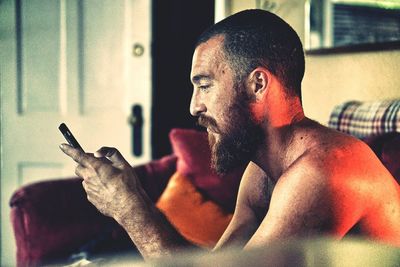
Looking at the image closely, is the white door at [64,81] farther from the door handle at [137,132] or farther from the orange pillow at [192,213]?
the orange pillow at [192,213]

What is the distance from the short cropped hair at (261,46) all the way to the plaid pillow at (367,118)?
0.50 m

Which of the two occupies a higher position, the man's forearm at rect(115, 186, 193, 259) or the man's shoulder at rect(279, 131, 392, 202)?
the man's shoulder at rect(279, 131, 392, 202)

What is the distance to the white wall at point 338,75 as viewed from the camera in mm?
1606

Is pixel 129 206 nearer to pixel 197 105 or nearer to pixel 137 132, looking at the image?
pixel 197 105

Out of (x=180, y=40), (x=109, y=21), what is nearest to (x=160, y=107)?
(x=180, y=40)

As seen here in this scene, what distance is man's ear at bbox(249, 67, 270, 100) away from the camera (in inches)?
36.4

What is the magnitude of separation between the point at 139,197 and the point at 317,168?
0.31 metres

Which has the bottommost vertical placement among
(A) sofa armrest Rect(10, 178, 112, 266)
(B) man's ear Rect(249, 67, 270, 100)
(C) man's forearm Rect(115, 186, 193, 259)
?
(A) sofa armrest Rect(10, 178, 112, 266)

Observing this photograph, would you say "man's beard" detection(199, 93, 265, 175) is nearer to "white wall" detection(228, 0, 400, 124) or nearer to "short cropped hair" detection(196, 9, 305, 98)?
"short cropped hair" detection(196, 9, 305, 98)

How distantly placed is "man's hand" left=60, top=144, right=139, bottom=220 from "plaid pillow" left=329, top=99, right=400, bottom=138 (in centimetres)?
74

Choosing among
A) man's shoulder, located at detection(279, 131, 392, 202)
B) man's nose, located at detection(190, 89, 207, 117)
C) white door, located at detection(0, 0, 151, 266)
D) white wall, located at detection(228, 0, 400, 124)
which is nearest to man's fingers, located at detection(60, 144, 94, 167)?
man's nose, located at detection(190, 89, 207, 117)

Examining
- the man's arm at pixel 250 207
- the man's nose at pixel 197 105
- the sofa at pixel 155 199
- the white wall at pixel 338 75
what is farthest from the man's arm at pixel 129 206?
the white wall at pixel 338 75

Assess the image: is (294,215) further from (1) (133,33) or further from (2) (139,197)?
(1) (133,33)

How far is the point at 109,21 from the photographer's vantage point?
2.38m
